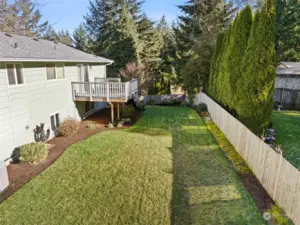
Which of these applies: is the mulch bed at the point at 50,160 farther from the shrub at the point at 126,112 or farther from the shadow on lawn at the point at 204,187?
the shadow on lawn at the point at 204,187

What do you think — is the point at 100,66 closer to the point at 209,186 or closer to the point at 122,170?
the point at 122,170

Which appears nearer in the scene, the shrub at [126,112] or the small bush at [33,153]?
the small bush at [33,153]

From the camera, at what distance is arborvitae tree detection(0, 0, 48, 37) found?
54.7 ft

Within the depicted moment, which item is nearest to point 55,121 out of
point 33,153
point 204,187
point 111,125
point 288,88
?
point 111,125

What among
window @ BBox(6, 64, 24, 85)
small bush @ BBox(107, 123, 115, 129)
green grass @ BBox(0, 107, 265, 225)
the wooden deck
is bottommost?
green grass @ BBox(0, 107, 265, 225)

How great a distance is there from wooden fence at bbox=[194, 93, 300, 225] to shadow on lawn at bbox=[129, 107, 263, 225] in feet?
2.26

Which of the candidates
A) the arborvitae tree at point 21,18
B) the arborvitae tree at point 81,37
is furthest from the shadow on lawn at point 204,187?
the arborvitae tree at point 81,37

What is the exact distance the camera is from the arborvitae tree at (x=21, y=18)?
16672 mm

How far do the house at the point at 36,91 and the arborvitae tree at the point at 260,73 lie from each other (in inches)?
265

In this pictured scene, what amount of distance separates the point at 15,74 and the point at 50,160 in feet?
12.2

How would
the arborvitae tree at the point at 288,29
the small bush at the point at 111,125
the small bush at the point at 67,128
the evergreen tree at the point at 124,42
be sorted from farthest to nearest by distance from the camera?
the evergreen tree at the point at 124,42 < the arborvitae tree at the point at 288,29 < the small bush at the point at 111,125 < the small bush at the point at 67,128

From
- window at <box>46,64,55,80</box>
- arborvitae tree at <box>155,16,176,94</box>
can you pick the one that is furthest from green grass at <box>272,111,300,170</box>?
arborvitae tree at <box>155,16,176,94</box>

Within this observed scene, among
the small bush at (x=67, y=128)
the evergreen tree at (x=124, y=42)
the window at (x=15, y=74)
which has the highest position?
the evergreen tree at (x=124, y=42)

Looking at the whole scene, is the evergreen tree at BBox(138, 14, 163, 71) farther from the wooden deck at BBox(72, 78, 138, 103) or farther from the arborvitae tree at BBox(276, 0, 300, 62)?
the wooden deck at BBox(72, 78, 138, 103)
